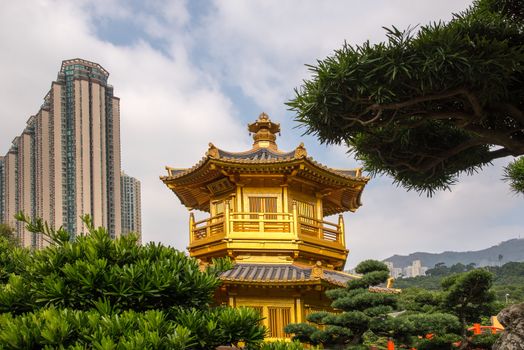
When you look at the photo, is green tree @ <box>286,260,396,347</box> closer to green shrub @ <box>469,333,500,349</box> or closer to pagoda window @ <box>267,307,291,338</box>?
green shrub @ <box>469,333,500,349</box>

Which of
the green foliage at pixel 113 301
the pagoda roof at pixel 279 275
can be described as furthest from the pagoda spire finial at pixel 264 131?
the green foliage at pixel 113 301

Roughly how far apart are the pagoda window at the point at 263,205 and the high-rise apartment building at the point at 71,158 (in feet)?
93.4

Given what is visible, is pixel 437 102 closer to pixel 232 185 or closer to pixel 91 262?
pixel 91 262

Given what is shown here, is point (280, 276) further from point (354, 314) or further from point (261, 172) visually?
point (354, 314)

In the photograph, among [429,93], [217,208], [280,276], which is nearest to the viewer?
[429,93]

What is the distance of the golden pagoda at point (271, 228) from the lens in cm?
1579

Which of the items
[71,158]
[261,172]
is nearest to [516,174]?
[261,172]

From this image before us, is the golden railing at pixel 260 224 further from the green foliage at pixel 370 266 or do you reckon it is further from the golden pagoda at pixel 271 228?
the green foliage at pixel 370 266

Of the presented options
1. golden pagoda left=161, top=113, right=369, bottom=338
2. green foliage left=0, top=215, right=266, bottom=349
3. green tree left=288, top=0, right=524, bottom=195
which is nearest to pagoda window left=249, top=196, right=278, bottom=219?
golden pagoda left=161, top=113, right=369, bottom=338

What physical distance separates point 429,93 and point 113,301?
4822 millimetres

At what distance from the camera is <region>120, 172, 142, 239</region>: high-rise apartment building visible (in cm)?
4681

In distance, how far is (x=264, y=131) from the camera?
18672 mm

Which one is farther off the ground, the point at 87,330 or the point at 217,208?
A: the point at 217,208

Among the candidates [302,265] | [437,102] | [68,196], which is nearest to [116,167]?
[68,196]
